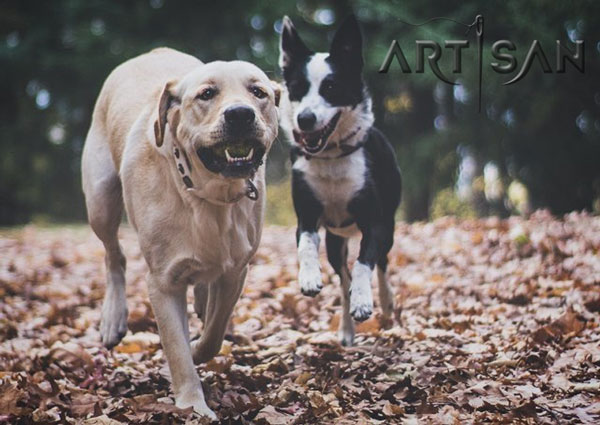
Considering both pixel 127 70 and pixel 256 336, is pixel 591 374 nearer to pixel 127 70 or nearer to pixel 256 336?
pixel 256 336

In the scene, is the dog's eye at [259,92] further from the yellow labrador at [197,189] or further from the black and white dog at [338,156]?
the black and white dog at [338,156]

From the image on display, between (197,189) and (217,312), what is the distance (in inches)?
30.9

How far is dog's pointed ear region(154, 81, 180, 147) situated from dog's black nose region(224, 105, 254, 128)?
43 cm

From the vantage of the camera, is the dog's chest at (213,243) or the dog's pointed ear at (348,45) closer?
the dog's chest at (213,243)

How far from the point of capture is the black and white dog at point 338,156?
424 centimetres

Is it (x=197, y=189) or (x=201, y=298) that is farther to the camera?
(x=201, y=298)

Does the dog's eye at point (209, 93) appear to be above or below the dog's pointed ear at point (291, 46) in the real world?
below

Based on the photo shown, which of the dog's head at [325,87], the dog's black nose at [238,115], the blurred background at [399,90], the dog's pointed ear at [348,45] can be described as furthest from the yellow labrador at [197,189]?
the blurred background at [399,90]

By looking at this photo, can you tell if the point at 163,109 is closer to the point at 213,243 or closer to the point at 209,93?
the point at 209,93

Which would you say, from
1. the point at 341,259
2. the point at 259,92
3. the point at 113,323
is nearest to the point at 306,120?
the point at 259,92

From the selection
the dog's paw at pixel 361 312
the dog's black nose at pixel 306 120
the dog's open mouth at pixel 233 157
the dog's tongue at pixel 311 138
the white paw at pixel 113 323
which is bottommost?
the white paw at pixel 113 323

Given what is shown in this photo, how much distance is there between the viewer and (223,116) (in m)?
3.03

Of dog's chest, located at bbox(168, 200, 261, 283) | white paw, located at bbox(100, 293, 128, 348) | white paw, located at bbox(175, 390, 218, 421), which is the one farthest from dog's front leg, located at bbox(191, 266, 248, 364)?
white paw, located at bbox(100, 293, 128, 348)

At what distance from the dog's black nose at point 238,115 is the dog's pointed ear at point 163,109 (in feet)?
1.41
